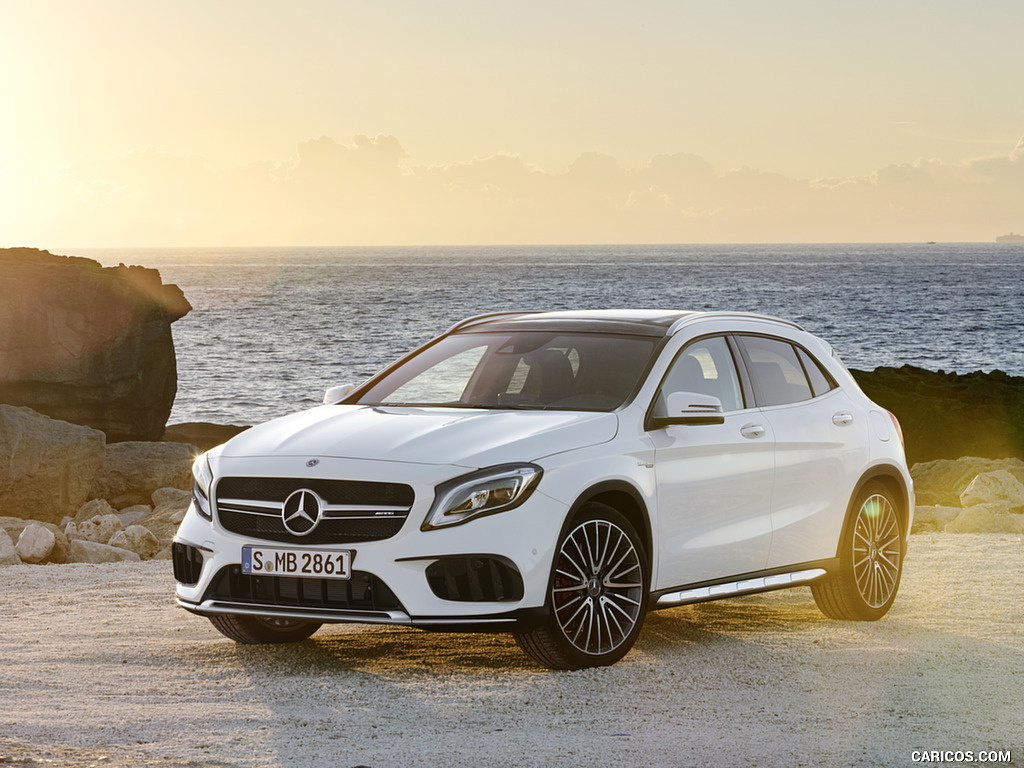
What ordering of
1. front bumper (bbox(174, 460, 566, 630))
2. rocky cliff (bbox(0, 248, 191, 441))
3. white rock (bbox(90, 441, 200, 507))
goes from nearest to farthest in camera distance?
1. front bumper (bbox(174, 460, 566, 630))
2. white rock (bbox(90, 441, 200, 507))
3. rocky cliff (bbox(0, 248, 191, 441))

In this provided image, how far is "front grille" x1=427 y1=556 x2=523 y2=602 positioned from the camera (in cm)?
629

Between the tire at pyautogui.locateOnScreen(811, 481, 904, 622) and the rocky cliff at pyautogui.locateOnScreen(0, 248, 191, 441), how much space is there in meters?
21.1

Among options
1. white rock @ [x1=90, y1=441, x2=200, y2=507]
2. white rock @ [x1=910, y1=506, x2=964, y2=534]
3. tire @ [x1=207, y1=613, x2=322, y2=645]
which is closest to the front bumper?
tire @ [x1=207, y1=613, x2=322, y2=645]

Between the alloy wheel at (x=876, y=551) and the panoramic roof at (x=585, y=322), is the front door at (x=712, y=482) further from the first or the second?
the alloy wheel at (x=876, y=551)

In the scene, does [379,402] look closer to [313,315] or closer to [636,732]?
[636,732]

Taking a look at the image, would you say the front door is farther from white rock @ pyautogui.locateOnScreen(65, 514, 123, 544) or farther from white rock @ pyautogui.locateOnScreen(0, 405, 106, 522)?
white rock @ pyautogui.locateOnScreen(0, 405, 106, 522)

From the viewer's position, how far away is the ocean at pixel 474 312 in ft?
152

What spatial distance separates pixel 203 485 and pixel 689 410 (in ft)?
8.14

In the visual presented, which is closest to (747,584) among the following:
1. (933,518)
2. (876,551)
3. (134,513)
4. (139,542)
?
(876,551)

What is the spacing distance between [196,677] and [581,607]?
1971 mm

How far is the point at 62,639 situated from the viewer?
8078 mm

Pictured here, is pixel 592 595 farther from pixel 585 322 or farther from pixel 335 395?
pixel 335 395

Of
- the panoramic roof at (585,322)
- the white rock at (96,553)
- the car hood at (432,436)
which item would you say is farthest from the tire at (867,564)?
the white rock at (96,553)

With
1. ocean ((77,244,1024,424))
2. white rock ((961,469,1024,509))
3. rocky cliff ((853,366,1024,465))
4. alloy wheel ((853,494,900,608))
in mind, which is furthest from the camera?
ocean ((77,244,1024,424))
